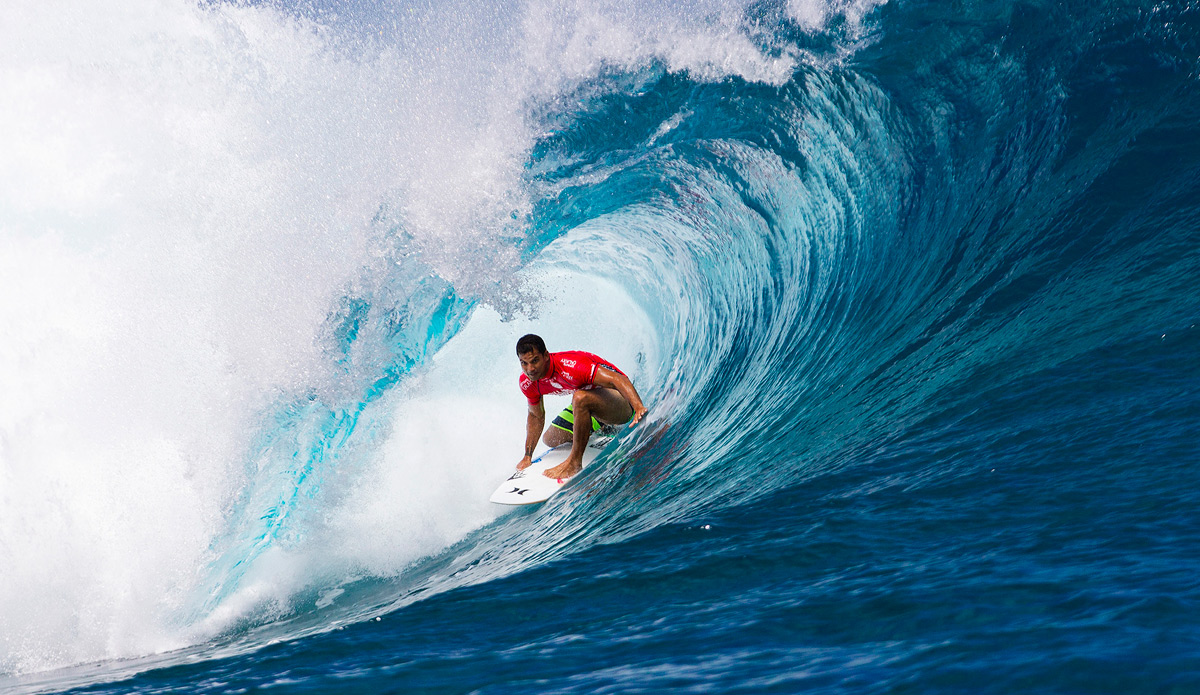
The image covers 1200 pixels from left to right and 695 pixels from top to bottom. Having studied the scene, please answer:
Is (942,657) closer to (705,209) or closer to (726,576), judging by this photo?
(726,576)

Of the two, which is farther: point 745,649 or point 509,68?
point 509,68

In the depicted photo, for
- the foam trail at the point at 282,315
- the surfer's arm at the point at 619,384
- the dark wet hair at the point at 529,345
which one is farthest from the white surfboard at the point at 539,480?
the dark wet hair at the point at 529,345

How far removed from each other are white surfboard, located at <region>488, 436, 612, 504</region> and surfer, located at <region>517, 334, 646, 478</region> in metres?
0.08

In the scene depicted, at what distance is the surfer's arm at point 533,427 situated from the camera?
6.28 meters

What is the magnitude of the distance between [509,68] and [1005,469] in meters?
5.63

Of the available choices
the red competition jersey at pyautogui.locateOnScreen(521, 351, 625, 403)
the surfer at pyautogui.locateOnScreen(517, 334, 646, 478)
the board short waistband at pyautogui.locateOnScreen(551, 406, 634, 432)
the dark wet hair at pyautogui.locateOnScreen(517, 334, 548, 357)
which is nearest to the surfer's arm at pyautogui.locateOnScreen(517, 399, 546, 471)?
the surfer at pyautogui.locateOnScreen(517, 334, 646, 478)

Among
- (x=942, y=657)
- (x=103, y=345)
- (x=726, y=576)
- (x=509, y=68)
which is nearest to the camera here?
(x=942, y=657)

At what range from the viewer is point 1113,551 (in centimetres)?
254

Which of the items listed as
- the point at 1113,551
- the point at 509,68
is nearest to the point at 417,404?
the point at 509,68

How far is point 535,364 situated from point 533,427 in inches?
32.2

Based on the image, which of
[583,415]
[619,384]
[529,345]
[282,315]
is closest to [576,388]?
[583,415]

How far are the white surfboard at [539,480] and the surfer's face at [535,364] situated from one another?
0.73 m

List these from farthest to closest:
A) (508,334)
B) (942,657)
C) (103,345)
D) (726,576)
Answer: (508,334), (103,345), (726,576), (942,657)

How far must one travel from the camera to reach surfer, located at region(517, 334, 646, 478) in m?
5.85
